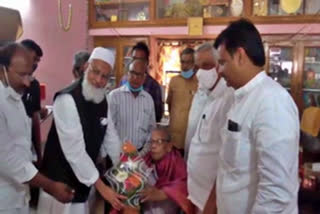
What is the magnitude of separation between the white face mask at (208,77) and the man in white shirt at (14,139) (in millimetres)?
997

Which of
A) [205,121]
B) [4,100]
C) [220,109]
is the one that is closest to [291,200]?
[220,109]

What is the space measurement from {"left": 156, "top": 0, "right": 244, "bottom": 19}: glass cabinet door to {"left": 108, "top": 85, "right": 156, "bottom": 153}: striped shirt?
167 centimetres

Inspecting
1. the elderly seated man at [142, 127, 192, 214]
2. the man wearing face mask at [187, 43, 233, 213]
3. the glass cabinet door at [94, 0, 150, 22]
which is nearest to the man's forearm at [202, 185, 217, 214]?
the man wearing face mask at [187, 43, 233, 213]

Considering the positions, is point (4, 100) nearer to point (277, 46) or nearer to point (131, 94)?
point (131, 94)

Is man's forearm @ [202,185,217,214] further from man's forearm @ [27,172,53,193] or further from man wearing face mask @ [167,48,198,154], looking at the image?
man wearing face mask @ [167,48,198,154]

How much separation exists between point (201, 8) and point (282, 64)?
107 centimetres

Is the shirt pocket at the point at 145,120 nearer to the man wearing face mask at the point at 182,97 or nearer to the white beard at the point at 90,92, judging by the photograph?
the man wearing face mask at the point at 182,97

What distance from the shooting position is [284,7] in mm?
3588

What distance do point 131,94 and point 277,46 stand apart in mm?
1779

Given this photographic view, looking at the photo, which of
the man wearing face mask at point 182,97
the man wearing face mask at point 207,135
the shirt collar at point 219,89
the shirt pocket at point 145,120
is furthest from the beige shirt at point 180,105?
the shirt collar at point 219,89

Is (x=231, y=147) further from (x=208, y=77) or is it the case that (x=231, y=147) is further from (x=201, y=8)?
(x=201, y=8)

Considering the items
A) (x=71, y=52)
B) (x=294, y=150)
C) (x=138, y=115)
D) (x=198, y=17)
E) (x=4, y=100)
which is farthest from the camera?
(x=71, y=52)

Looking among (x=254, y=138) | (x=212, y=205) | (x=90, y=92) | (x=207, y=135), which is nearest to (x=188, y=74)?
(x=207, y=135)

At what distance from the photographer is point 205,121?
1985 millimetres
